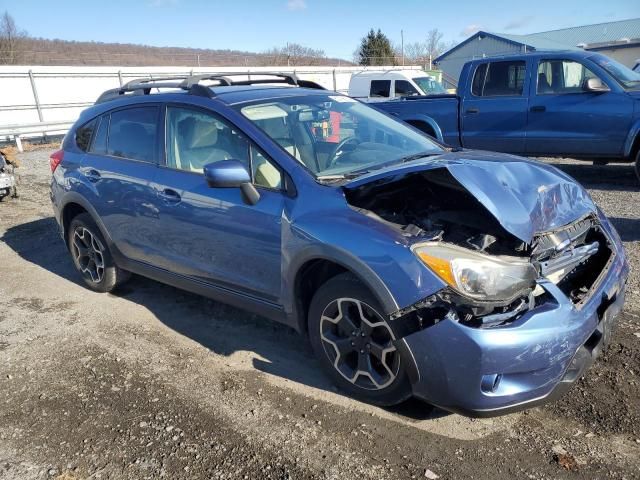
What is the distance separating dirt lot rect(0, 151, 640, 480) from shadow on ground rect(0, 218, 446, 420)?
14 mm

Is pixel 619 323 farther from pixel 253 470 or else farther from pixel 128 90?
pixel 128 90

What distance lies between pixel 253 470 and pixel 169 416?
0.73 metres

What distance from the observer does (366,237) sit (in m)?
2.91

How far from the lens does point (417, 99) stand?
9.49 metres

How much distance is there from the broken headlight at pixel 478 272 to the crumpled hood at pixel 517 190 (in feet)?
0.57

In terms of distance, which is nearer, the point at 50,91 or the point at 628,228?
the point at 628,228

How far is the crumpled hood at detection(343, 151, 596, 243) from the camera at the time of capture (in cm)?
285

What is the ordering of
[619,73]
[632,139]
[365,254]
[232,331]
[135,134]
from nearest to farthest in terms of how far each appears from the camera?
[365,254]
[232,331]
[135,134]
[632,139]
[619,73]

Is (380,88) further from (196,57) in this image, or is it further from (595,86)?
(196,57)

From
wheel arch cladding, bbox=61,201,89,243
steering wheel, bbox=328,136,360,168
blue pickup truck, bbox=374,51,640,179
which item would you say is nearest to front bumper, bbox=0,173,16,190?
wheel arch cladding, bbox=61,201,89,243

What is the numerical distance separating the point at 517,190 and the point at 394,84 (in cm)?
1431

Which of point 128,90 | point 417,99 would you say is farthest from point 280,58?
point 128,90

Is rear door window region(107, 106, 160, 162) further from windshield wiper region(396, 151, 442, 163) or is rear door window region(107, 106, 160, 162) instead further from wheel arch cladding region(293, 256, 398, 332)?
windshield wiper region(396, 151, 442, 163)

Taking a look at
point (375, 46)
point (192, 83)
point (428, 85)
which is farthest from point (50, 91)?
point (375, 46)
